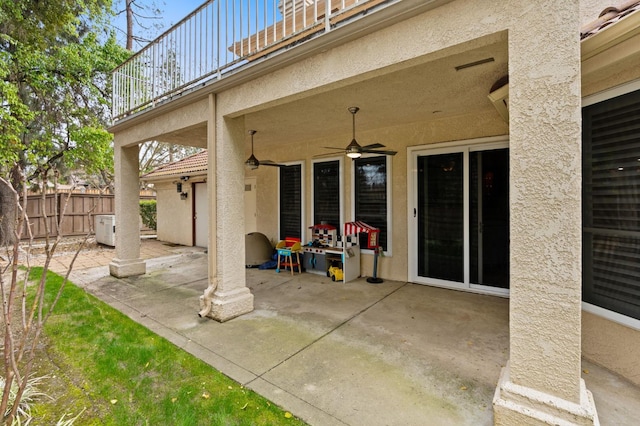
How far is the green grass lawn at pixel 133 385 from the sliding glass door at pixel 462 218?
405 cm

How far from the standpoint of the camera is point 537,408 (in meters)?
1.90

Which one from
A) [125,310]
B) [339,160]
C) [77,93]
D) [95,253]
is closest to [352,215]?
[339,160]

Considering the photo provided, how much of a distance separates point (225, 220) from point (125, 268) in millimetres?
3698

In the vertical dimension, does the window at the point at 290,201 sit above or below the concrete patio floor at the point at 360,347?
above

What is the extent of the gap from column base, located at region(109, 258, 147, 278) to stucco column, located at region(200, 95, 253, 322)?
3160 mm

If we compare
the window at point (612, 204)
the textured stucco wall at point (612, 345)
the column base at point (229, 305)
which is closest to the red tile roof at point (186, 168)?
the column base at point (229, 305)

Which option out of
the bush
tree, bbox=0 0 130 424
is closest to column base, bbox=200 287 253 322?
tree, bbox=0 0 130 424

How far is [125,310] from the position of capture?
14.8 ft

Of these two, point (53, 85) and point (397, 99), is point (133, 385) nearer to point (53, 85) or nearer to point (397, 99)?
point (397, 99)

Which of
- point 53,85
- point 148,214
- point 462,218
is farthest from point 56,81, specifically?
point 462,218

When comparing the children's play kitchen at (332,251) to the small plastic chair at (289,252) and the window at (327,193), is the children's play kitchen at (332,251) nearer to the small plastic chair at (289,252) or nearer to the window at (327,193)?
the small plastic chair at (289,252)

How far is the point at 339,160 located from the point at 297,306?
11.1ft

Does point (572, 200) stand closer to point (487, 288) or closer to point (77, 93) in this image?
point (487, 288)

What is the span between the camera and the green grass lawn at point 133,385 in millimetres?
2324
